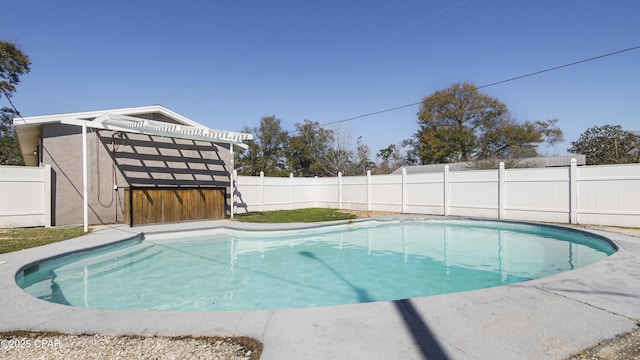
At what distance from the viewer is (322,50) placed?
16.5 meters

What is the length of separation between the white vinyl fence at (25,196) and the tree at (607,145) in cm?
3214

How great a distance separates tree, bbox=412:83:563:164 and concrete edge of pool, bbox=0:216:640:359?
31.7m

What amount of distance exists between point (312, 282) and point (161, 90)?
1933 centimetres

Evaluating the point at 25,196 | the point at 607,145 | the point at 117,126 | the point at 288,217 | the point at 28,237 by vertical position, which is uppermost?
the point at 607,145

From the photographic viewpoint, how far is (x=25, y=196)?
9.34 metres

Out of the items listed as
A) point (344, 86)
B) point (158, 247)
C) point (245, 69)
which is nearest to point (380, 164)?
point (344, 86)

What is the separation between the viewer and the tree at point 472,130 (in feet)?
107

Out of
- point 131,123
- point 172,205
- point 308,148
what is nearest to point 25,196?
point 131,123

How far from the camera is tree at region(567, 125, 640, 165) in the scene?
2425 cm

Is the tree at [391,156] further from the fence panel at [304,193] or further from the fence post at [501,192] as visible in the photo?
the fence post at [501,192]

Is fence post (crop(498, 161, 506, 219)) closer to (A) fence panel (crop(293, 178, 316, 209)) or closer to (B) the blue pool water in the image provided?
(B) the blue pool water

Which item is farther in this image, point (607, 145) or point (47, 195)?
point (607, 145)

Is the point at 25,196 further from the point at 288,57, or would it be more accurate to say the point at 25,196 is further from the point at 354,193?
the point at 288,57

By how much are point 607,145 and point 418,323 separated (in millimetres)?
34820
